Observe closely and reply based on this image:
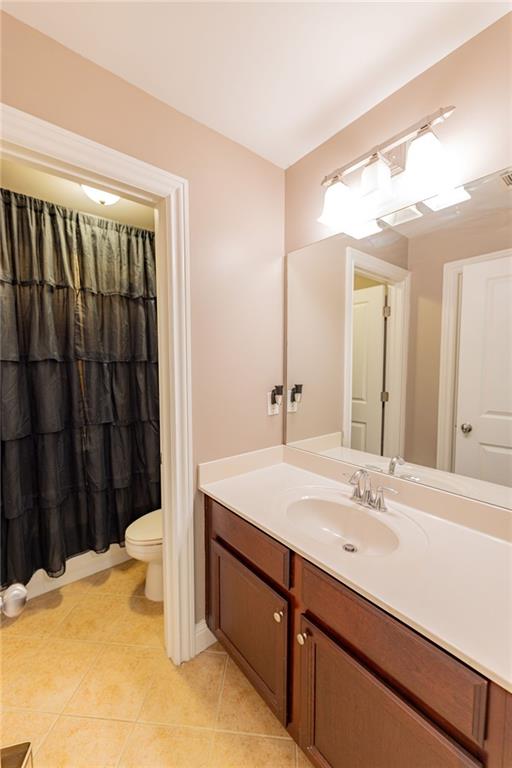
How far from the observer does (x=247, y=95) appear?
1269 mm

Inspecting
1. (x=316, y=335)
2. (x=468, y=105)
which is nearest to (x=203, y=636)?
(x=316, y=335)

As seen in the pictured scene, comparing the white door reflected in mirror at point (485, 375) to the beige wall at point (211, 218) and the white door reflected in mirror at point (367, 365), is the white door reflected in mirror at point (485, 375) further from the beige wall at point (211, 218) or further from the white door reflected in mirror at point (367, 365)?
the beige wall at point (211, 218)

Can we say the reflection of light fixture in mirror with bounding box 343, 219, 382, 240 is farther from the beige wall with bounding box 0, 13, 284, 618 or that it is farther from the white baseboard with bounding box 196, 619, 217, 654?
the white baseboard with bounding box 196, 619, 217, 654

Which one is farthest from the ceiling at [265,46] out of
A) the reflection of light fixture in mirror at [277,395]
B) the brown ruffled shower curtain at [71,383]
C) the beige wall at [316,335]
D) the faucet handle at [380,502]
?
the faucet handle at [380,502]

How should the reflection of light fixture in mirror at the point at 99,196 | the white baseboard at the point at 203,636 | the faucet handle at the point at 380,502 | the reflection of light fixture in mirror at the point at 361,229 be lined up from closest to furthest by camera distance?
the faucet handle at the point at 380,502, the reflection of light fixture in mirror at the point at 361,229, the white baseboard at the point at 203,636, the reflection of light fixture in mirror at the point at 99,196

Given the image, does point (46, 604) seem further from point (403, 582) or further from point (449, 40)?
point (449, 40)

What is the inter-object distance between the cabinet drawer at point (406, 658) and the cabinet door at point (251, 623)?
8.9 inches

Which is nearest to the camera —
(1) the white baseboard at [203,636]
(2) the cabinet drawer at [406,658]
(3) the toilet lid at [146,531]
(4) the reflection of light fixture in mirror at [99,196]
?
(2) the cabinet drawer at [406,658]

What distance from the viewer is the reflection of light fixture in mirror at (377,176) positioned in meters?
1.23

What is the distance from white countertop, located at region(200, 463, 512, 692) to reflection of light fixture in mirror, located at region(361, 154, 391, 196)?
1212 millimetres

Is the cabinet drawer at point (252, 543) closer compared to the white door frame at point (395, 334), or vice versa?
the cabinet drawer at point (252, 543)

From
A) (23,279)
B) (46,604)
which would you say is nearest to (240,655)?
(46,604)

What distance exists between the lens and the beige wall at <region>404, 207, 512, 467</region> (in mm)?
1157

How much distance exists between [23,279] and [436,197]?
2016mm
